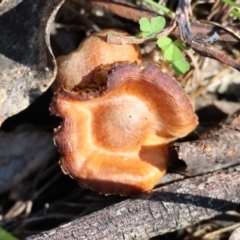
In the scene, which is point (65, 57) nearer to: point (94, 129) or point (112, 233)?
point (94, 129)

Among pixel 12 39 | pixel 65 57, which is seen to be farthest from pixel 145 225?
pixel 12 39

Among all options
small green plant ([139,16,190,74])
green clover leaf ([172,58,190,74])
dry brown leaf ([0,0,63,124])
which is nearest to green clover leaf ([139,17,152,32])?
small green plant ([139,16,190,74])

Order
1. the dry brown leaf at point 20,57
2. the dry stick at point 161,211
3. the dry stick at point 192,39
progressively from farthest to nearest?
1. the dry brown leaf at point 20,57
2. the dry stick at point 192,39
3. the dry stick at point 161,211

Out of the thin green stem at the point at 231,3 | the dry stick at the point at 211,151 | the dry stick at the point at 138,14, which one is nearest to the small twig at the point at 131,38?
the dry stick at the point at 138,14

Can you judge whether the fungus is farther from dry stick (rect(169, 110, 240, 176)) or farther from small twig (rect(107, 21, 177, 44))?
dry stick (rect(169, 110, 240, 176))

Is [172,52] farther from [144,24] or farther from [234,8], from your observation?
[234,8]

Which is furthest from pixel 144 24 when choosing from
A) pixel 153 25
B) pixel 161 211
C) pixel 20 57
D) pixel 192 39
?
pixel 161 211

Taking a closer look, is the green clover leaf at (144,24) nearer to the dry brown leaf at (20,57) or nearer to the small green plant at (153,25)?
the small green plant at (153,25)
